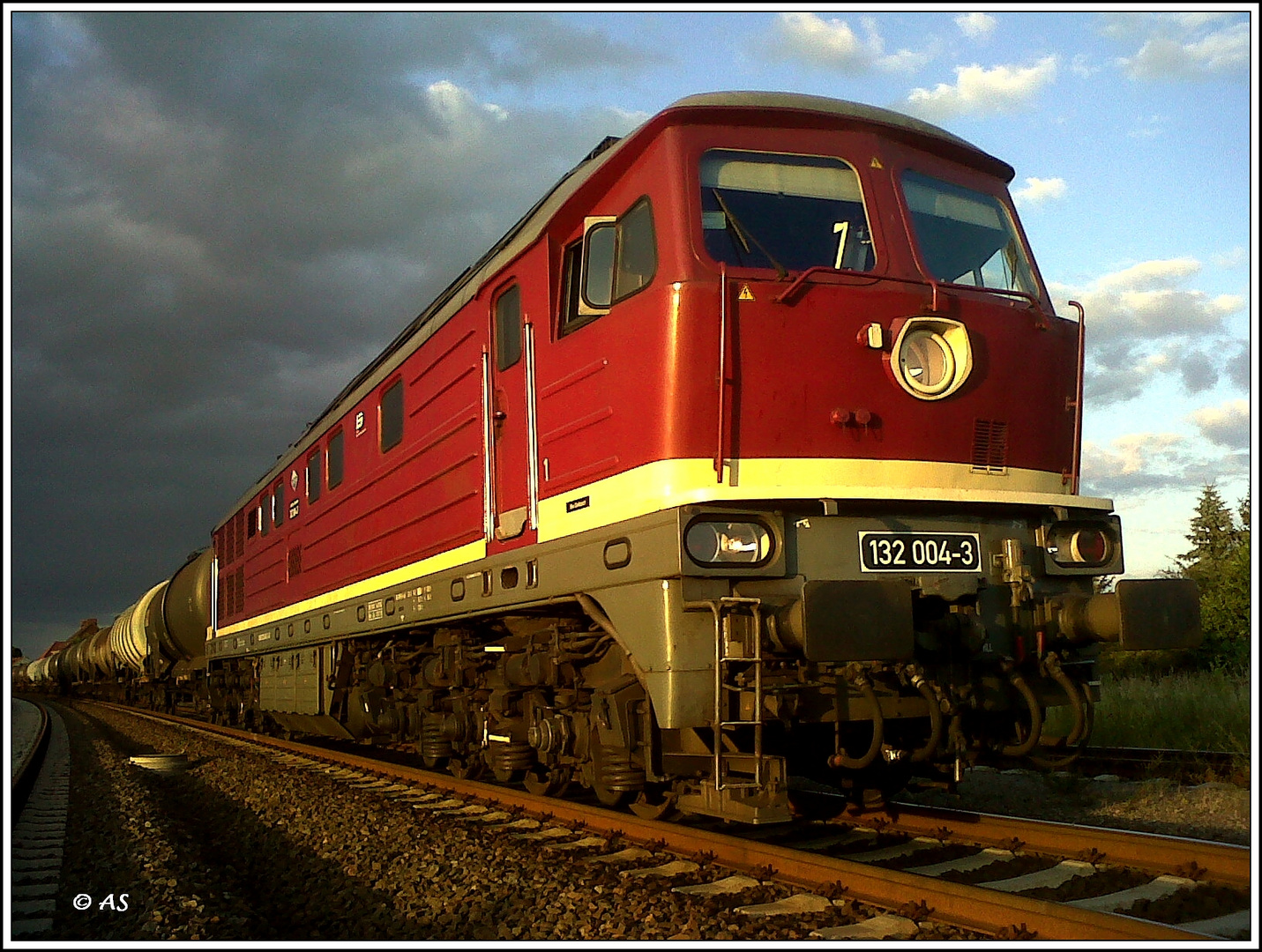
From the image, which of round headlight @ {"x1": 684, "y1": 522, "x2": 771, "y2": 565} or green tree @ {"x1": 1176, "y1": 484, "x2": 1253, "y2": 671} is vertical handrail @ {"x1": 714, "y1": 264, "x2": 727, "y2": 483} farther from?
green tree @ {"x1": 1176, "y1": 484, "x2": 1253, "y2": 671}

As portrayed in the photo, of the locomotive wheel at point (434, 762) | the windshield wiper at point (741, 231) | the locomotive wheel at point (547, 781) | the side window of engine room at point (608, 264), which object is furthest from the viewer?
the locomotive wheel at point (434, 762)

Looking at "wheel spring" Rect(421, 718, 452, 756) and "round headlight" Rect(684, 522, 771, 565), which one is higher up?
"round headlight" Rect(684, 522, 771, 565)

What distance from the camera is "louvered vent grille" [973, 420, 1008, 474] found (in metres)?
5.53

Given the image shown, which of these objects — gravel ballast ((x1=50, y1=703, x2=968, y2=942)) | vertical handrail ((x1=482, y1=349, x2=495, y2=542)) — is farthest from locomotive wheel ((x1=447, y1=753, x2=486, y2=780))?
vertical handrail ((x1=482, y1=349, x2=495, y2=542))

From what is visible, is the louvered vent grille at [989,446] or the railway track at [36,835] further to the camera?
the louvered vent grille at [989,446]

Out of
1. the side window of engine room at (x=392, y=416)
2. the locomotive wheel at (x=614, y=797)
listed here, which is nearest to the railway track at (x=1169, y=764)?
the locomotive wheel at (x=614, y=797)

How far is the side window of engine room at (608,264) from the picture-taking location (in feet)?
18.4

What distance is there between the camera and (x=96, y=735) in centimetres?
1905

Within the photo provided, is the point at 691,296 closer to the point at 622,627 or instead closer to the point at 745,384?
the point at 745,384

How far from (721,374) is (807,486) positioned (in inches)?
26.6

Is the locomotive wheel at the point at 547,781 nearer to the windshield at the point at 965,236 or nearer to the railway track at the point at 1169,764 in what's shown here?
the railway track at the point at 1169,764

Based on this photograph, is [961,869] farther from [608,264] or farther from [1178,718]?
[1178,718]

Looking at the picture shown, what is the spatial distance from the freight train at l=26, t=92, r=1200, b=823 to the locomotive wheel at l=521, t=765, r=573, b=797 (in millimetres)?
80

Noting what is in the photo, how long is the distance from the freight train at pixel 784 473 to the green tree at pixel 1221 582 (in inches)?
133
